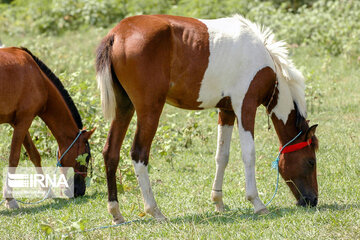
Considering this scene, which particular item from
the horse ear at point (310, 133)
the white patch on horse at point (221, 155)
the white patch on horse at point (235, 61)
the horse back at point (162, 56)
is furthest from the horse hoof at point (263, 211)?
the horse back at point (162, 56)

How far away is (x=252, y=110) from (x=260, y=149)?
2.75 meters

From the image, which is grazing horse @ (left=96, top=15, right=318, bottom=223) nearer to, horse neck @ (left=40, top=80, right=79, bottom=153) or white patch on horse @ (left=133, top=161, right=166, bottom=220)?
white patch on horse @ (left=133, top=161, right=166, bottom=220)

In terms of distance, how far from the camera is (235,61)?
4.96m

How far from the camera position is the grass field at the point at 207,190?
14.5ft

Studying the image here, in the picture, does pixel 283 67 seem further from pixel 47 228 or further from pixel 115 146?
pixel 47 228

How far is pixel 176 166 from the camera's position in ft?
24.1

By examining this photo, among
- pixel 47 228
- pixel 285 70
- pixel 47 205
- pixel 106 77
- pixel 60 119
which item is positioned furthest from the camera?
pixel 60 119

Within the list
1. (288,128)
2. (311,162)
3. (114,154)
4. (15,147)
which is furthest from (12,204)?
(311,162)

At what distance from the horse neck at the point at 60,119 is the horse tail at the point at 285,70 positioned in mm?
2471

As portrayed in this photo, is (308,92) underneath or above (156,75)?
underneath

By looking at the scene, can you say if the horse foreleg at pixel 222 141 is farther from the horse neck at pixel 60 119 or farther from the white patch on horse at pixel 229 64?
the horse neck at pixel 60 119

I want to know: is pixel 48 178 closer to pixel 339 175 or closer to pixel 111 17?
pixel 339 175

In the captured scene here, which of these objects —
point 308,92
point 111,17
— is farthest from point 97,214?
point 111,17

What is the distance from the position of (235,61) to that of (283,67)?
53cm
